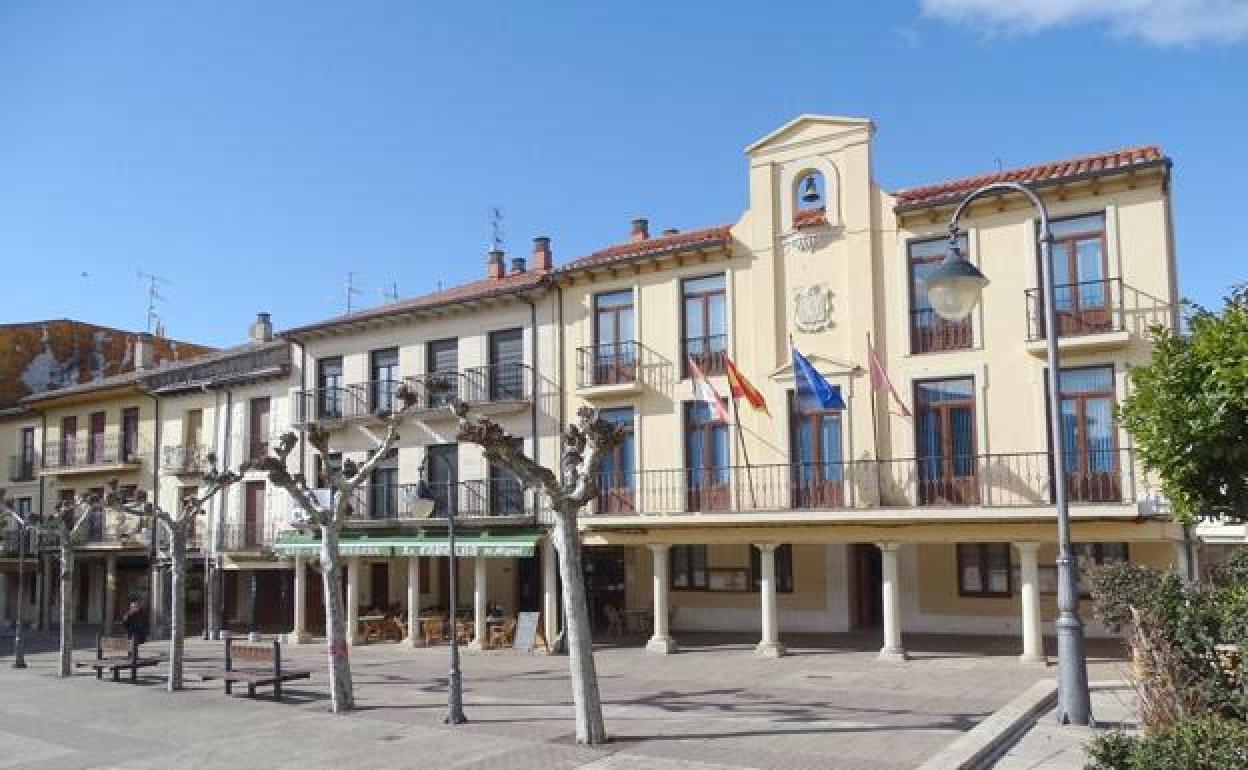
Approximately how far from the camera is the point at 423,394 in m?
28.2

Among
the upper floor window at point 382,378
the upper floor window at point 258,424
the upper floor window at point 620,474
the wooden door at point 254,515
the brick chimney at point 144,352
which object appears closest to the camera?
the upper floor window at point 620,474

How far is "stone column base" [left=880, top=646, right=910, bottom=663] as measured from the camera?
65.8 feet

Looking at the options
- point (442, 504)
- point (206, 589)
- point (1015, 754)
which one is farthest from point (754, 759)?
point (206, 589)

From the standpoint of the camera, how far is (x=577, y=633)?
13.2 m

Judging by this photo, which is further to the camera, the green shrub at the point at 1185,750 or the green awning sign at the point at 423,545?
the green awning sign at the point at 423,545

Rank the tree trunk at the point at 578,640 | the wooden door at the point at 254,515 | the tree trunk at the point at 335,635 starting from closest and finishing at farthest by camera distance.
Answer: the tree trunk at the point at 578,640, the tree trunk at the point at 335,635, the wooden door at the point at 254,515

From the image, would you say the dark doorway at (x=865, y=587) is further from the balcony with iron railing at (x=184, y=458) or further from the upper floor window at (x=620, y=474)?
the balcony with iron railing at (x=184, y=458)

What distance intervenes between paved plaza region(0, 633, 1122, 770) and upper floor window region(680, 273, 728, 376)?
258 inches

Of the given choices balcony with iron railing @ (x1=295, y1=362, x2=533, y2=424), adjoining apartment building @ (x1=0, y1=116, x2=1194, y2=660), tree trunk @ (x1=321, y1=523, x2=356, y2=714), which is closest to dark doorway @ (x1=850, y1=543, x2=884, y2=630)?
adjoining apartment building @ (x1=0, y1=116, x2=1194, y2=660)

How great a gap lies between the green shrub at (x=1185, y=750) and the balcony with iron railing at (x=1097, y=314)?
43.0 feet

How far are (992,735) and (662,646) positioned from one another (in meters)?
12.5

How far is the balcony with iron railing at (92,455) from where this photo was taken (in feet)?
118

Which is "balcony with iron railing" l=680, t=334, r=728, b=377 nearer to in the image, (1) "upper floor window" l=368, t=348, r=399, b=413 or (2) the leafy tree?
(1) "upper floor window" l=368, t=348, r=399, b=413

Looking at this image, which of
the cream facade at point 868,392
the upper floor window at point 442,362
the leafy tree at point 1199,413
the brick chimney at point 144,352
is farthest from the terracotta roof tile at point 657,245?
the brick chimney at point 144,352
